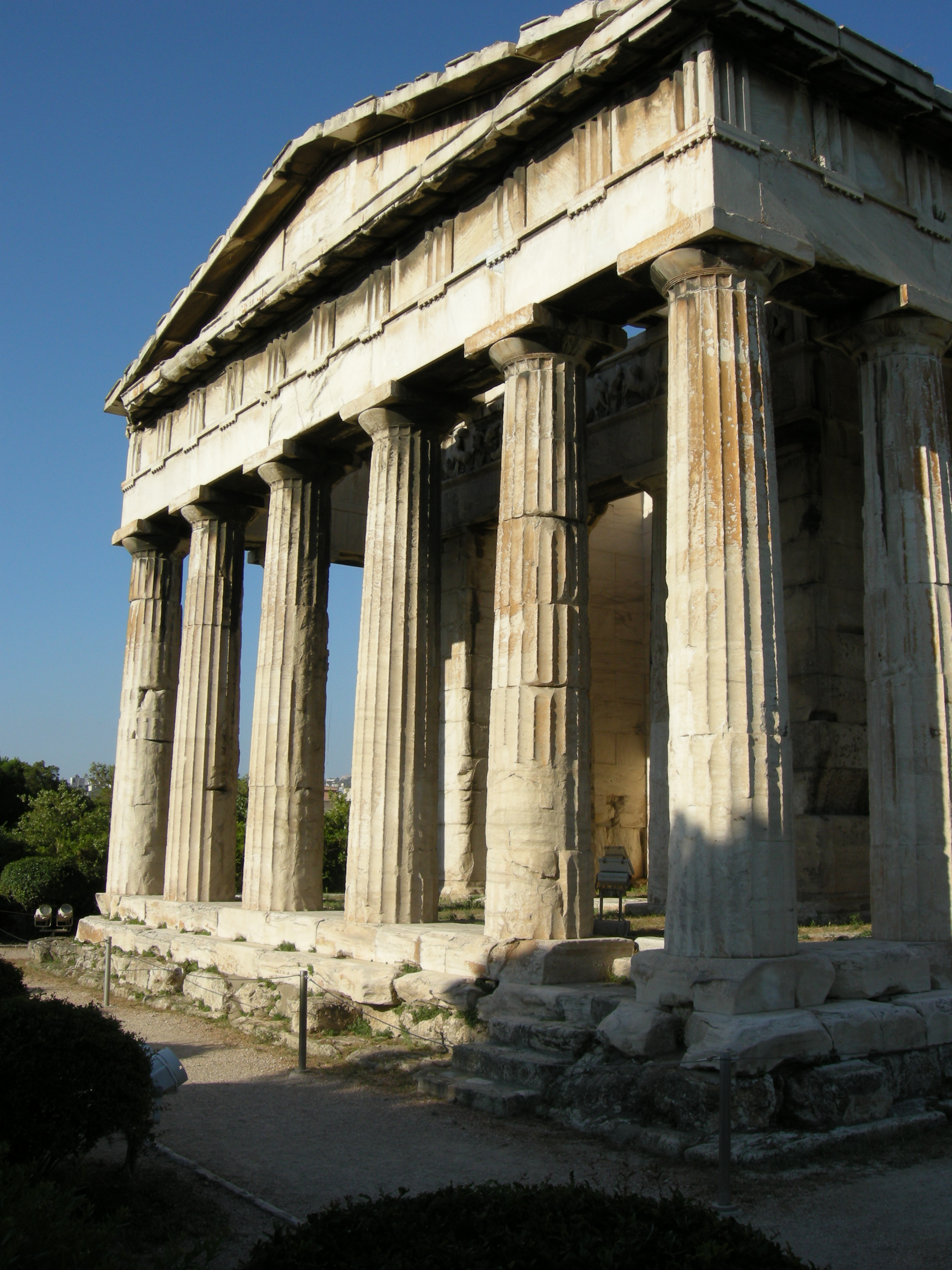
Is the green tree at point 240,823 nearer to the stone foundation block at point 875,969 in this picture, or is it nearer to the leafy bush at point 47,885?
the leafy bush at point 47,885

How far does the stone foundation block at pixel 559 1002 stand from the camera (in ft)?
32.2

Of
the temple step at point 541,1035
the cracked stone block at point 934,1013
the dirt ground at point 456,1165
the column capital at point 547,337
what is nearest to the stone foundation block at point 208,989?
the dirt ground at point 456,1165

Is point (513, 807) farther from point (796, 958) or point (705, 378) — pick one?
point (705, 378)

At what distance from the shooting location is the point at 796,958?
924 cm

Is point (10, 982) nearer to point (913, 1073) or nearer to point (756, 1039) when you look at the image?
point (756, 1039)

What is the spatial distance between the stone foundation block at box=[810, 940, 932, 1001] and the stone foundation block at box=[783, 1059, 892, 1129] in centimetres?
83

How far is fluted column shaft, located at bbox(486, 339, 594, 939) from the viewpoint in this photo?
36.6 ft

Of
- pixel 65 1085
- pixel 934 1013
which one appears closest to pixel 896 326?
pixel 934 1013

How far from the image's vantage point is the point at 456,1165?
7.91 m

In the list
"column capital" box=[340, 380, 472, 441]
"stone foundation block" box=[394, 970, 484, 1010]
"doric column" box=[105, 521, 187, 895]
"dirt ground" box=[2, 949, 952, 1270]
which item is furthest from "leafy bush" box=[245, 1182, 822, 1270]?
"doric column" box=[105, 521, 187, 895]

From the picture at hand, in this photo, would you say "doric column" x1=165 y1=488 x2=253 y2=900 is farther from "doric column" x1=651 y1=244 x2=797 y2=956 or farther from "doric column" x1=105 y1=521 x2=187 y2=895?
"doric column" x1=651 y1=244 x2=797 y2=956

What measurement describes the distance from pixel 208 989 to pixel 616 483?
8.79 m

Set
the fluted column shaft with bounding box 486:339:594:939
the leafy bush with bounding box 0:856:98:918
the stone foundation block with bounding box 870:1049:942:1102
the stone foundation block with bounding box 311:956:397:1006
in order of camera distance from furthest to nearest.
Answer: the leafy bush with bounding box 0:856:98:918 < the stone foundation block with bounding box 311:956:397:1006 < the fluted column shaft with bounding box 486:339:594:939 < the stone foundation block with bounding box 870:1049:942:1102

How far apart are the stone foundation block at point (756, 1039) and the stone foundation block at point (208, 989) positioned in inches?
271
